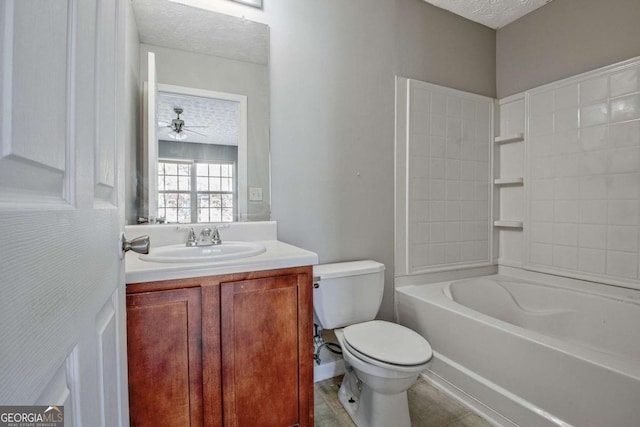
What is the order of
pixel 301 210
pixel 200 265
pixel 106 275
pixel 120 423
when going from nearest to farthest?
pixel 106 275, pixel 120 423, pixel 200 265, pixel 301 210

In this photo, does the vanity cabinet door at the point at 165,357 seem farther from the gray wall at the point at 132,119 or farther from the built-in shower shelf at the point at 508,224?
the built-in shower shelf at the point at 508,224

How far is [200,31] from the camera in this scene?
160 centimetres

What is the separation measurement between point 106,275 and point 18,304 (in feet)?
1.19

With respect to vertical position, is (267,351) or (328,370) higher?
(267,351)

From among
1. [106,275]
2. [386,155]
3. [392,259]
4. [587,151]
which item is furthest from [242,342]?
[587,151]

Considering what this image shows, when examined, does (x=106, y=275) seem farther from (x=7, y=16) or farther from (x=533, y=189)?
(x=533, y=189)

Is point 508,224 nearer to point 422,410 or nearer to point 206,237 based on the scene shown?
point 422,410

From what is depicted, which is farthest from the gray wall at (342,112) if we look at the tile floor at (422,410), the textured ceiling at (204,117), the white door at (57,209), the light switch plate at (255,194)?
the white door at (57,209)

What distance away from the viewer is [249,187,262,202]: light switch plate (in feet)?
5.63

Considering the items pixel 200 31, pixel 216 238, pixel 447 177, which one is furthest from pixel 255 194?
pixel 447 177

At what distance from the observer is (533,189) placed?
2330 mm

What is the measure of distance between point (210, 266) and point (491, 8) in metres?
2.71

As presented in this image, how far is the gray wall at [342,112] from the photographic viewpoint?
180cm

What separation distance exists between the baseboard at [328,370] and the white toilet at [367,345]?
0.18 metres
